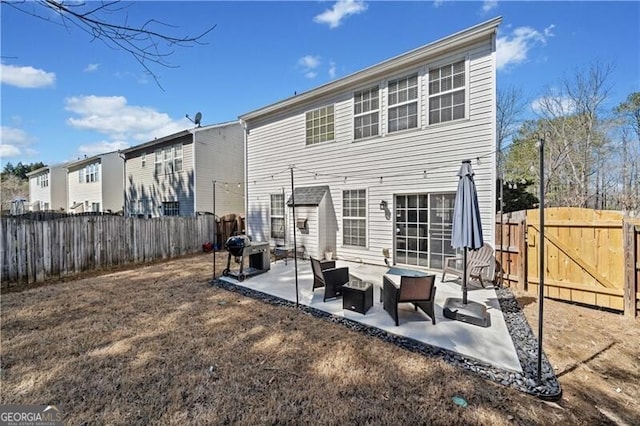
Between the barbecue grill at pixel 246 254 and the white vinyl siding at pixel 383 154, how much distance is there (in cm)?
197

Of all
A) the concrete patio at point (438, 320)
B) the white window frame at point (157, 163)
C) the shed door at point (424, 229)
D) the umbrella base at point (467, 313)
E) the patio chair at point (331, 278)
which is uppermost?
the white window frame at point (157, 163)

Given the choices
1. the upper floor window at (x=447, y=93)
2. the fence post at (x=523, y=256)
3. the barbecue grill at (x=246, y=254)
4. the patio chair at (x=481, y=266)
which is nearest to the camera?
the fence post at (x=523, y=256)

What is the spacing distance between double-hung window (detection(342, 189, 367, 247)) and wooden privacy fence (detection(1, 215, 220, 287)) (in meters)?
6.71

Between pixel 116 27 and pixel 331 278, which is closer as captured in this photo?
pixel 116 27

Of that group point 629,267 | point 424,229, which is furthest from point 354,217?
point 629,267

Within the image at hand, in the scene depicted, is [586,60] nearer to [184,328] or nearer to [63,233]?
[184,328]

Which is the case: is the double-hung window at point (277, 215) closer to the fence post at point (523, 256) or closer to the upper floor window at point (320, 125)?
the upper floor window at point (320, 125)

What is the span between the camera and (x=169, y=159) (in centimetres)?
1523

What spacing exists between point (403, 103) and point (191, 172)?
10685 mm

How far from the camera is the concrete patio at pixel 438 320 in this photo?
3.54m

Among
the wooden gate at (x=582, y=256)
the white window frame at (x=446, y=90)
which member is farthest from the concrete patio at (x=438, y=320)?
the white window frame at (x=446, y=90)

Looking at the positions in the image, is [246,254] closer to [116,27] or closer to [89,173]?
[116,27]

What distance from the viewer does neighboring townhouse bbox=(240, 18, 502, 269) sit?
6543 mm

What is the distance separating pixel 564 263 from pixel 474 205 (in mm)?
2502
